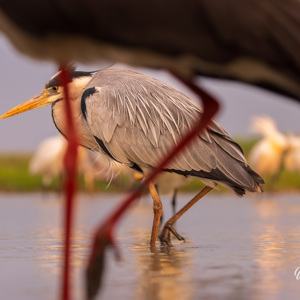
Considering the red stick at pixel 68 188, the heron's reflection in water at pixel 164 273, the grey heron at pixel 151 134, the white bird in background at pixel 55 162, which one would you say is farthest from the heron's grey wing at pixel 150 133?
the white bird in background at pixel 55 162

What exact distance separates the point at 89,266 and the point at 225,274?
4.69 ft

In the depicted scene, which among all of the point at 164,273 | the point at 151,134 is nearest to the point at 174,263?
the point at 164,273

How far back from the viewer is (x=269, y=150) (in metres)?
20.3

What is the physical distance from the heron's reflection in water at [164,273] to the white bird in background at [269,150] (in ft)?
46.3

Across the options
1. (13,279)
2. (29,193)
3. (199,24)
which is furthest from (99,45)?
(29,193)

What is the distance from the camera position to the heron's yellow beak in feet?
23.5

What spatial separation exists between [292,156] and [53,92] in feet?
46.1

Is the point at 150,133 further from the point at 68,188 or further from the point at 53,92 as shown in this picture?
the point at 68,188

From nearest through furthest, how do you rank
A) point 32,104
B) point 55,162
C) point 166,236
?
point 166,236
point 32,104
point 55,162

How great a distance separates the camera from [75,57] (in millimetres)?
3223

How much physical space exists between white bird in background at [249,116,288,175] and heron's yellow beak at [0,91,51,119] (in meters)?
13.0

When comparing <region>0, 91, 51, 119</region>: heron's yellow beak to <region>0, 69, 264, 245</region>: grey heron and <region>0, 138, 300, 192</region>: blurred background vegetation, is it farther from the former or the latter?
<region>0, 138, 300, 192</region>: blurred background vegetation

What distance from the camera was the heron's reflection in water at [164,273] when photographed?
3.94m

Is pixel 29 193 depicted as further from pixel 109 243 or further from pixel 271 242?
pixel 109 243
